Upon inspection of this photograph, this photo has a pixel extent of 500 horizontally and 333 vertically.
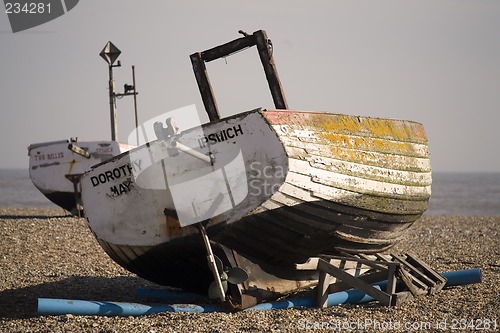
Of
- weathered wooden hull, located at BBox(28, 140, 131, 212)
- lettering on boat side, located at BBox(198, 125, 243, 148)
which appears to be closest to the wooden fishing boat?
lettering on boat side, located at BBox(198, 125, 243, 148)

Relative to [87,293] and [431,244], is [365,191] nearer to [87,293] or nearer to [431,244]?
[87,293]

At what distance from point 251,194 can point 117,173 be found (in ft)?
4.90

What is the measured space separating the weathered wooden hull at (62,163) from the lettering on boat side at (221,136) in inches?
502

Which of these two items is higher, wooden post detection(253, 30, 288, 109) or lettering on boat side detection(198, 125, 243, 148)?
wooden post detection(253, 30, 288, 109)

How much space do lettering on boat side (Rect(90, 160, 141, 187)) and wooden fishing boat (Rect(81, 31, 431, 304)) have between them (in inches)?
0.4

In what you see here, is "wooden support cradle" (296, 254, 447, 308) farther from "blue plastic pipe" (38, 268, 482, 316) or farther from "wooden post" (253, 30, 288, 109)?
"wooden post" (253, 30, 288, 109)

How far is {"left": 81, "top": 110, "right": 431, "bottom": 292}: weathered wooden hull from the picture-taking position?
6.87 meters

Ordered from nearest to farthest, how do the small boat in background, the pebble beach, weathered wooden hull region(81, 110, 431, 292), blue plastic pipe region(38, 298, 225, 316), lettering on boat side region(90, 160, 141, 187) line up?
the pebble beach → weathered wooden hull region(81, 110, 431, 292) → blue plastic pipe region(38, 298, 225, 316) → lettering on boat side region(90, 160, 141, 187) → the small boat in background

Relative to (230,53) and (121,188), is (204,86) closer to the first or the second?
(230,53)

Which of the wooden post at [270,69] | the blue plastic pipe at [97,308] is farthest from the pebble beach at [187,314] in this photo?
the wooden post at [270,69]

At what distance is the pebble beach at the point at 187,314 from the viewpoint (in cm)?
659

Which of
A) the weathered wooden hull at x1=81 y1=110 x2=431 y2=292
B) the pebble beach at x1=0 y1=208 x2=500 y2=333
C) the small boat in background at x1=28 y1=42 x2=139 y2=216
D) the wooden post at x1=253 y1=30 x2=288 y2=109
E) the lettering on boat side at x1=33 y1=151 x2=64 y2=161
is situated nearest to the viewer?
the pebble beach at x1=0 y1=208 x2=500 y2=333

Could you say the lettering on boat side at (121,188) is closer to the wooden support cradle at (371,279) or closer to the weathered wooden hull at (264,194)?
the weathered wooden hull at (264,194)

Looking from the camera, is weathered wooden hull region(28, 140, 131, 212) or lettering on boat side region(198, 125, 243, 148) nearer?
lettering on boat side region(198, 125, 243, 148)
